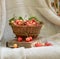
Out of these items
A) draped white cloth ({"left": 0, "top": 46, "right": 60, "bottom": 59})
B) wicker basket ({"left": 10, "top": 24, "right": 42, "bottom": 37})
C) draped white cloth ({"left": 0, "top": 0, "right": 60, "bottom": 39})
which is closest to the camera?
draped white cloth ({"left": 0, "top": 46, "right": 60, "bottom": 59})

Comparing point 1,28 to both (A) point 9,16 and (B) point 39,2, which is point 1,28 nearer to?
(A) point 9,16

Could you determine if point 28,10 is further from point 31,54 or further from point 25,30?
point 31,54

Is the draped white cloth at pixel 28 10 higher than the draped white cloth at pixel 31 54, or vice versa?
the draped white cloth at pixel 28 10

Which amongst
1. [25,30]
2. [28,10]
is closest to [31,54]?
[25,30]

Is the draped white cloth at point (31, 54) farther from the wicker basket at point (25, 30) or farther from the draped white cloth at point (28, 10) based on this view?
the draped white cloth at point (28, 10)

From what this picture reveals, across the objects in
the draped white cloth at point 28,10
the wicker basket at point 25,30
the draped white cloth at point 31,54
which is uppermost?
the draped white cloth at point 28,10

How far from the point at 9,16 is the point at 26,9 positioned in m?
0.15

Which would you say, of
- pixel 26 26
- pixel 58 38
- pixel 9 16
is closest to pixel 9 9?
pixel 9 16

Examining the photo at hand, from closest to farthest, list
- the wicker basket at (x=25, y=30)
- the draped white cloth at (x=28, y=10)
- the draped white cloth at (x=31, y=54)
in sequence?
the draped white cloth at (x=31, y=54) < the wicker basket at (x=25, y=30) < the draped white cloth at (x=28, y=10)

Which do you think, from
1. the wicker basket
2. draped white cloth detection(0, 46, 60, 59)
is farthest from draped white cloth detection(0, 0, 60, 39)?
draped white cloth detection(0, 46, 60, 59)

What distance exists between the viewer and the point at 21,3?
5.13 ft

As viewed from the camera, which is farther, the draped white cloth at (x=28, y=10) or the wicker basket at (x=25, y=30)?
the draped white cloth at (x=28, y=10)

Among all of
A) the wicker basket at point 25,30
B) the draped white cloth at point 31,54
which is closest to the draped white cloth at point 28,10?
the wicker basket at point 25,30

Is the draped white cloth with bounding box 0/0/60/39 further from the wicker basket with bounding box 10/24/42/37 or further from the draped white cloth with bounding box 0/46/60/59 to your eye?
the draped white cloth with bounding box 0/46/60/59
